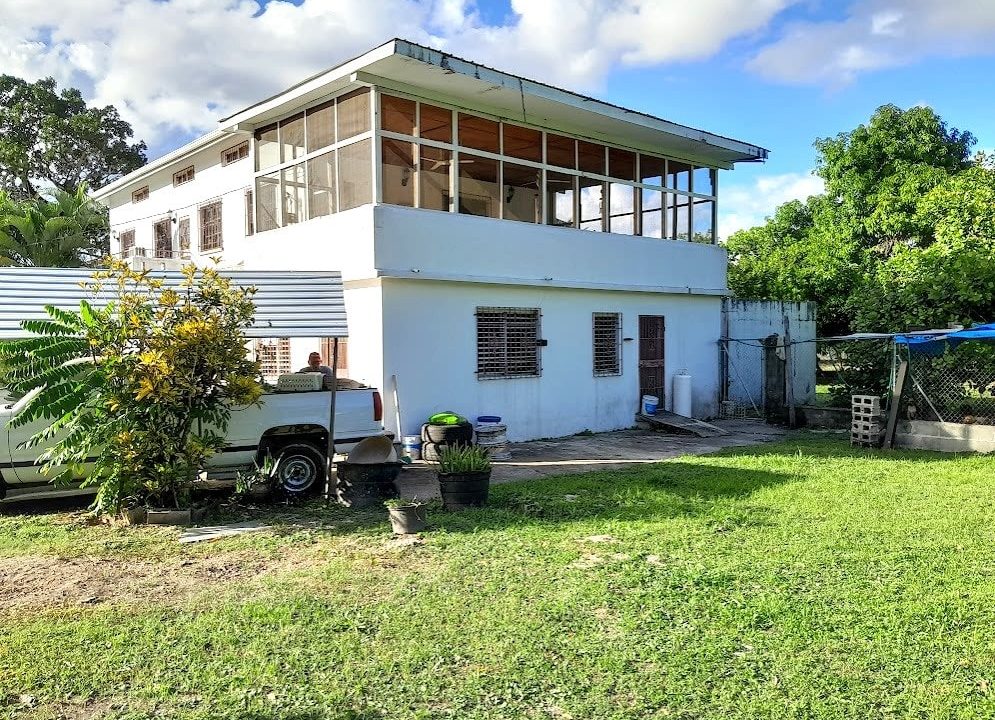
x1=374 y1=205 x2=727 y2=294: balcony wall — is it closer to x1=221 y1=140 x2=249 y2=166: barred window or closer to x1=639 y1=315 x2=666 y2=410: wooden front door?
x1=639 y1=315 x2=666 y2=410: wooden front door

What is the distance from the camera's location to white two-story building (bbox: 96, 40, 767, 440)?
1193 centimetres

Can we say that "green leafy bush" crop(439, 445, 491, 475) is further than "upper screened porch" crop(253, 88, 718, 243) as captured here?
No

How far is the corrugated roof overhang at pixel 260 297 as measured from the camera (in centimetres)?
833

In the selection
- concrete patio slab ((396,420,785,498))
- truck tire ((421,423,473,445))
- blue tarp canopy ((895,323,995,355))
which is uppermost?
blue tarp canopy ((895,323,995,355))

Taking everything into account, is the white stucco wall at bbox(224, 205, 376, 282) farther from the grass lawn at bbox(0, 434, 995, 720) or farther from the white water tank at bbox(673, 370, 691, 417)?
the white water tank at bbox(673, 370, 691, 417)

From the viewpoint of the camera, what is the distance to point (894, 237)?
22.5 meters

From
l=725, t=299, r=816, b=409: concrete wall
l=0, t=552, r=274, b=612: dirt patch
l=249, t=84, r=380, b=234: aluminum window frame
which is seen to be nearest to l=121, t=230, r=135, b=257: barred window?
l=249, t=84, r=380, b=234: aluminum window frame

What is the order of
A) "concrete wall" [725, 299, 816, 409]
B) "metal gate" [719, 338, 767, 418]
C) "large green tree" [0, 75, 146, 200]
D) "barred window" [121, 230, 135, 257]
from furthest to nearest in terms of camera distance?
"large green tree" [0, 75, 146, 200], "barred window" [121, 230, 135, 257], "concrete wall" [725, 299, 816, 409], "metal gate" [719, 338, 767, 418]

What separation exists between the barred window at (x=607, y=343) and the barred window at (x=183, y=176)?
1064 centimetres

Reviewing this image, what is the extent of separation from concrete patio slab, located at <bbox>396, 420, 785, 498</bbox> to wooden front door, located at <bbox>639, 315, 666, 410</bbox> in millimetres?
1128

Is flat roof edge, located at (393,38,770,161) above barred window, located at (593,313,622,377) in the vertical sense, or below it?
above

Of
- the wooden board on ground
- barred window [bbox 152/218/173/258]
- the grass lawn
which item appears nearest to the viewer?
the grass lawn

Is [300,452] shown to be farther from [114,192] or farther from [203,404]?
[114,192]

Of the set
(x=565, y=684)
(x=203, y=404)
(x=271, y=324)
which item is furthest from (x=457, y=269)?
(x=565, y=684)
